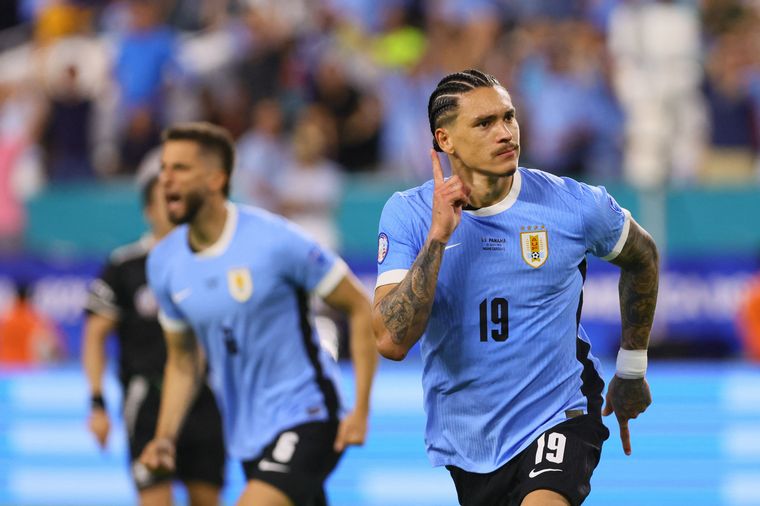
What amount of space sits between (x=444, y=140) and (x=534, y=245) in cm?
48

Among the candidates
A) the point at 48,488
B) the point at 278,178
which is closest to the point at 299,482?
the point at 48,488

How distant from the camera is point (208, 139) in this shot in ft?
21.8

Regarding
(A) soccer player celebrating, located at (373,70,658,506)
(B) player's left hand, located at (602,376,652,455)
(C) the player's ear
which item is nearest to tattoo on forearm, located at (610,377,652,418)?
(B) player's left hand, located at (602,376,652,455)

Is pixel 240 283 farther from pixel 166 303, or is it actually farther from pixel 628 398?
pixel 628 398

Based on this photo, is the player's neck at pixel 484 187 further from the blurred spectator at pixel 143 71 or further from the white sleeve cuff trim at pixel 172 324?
the blurred spectator at pixel 143 71

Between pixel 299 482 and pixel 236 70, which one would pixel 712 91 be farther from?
pixel 299 482

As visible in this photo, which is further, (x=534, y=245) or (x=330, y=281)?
(x=330, y=281)

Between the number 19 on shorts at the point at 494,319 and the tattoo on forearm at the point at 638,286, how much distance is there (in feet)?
1.70

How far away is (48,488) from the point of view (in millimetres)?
11539

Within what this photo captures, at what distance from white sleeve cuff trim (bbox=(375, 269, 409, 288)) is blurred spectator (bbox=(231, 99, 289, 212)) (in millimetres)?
9087

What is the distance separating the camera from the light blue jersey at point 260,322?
6.34 m

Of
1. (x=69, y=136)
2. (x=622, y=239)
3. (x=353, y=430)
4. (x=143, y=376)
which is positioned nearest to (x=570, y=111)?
(x=69, y=136)

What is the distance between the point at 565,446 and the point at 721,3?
1088 centimetres

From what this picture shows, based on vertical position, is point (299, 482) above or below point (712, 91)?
below
